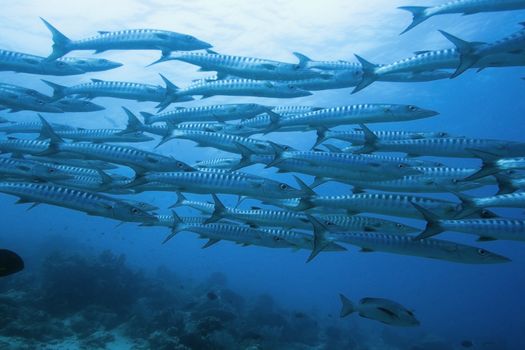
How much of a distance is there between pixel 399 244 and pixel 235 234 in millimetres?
3270

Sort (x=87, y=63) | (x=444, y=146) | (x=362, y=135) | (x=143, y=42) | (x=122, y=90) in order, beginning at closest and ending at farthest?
(x=444, y=146) < (x=362, y=135) < (x=143, y=42) < (x=122, y=90) < (x=87, y=63)

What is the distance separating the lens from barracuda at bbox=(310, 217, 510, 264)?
19.3ft

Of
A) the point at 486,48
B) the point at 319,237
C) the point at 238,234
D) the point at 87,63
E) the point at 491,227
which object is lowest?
the point at 238,234

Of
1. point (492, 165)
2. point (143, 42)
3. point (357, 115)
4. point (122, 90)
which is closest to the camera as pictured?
point (492, 165)

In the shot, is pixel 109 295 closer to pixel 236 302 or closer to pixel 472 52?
pixel 236 302

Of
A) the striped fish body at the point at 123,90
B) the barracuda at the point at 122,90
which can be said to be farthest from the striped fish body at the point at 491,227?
the striped fish body at the point at 123,90

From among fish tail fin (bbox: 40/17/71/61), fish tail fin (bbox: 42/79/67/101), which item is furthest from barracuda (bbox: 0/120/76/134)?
fish tail fin (bbox: 40/17/71/61)

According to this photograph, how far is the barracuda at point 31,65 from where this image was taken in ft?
27.8

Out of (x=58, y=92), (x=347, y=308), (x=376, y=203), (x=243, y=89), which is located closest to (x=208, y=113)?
(x=243, y=89)

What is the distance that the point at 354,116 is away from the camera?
7.35m

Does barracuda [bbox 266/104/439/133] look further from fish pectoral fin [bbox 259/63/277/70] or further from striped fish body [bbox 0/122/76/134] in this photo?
striped fish body [bbox 0/122/76/134]

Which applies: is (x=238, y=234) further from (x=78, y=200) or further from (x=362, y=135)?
(x=362, y=135)

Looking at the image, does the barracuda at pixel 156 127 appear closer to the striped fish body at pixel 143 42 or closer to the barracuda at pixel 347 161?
the striped fish body at pixel 143 42

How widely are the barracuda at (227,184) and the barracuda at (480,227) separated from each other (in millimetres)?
1965
